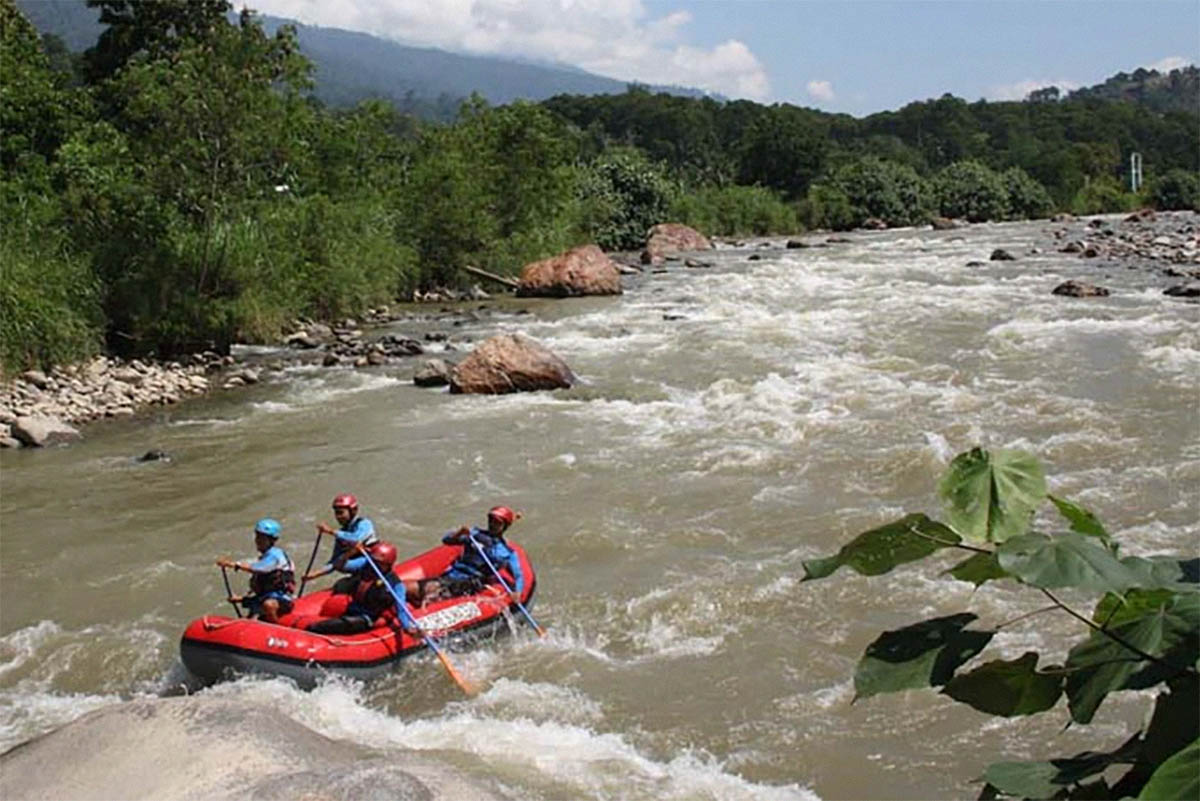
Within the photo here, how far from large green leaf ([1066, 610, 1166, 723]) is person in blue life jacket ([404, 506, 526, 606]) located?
18.6 ft

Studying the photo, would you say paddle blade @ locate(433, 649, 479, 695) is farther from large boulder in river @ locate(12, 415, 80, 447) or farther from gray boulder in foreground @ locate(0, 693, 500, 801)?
large boulder in river @ locate(12, 415, 80, 447)

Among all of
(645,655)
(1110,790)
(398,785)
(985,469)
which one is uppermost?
(985,469)

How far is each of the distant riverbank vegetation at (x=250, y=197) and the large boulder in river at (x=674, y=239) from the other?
1185mm

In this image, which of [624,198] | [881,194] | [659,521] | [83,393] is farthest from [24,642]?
[881,194]

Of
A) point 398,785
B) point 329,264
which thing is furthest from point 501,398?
point 398,785

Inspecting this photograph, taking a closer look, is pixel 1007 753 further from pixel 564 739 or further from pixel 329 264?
pixel 329 264

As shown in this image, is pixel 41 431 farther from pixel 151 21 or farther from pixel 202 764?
pixel 151 21

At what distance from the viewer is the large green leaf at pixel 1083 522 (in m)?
1.41

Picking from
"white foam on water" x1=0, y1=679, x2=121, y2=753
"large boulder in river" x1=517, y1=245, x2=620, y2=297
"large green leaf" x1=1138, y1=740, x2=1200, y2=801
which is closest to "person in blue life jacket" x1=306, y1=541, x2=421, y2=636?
"white foam on water" x1=0, y1=679, x2=121, y2=753

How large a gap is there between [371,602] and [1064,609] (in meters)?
5.64

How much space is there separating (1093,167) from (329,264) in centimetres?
5615

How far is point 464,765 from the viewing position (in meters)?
5.15

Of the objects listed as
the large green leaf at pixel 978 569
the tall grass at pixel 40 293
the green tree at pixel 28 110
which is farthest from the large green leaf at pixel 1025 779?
the green tree at pixel 28 110

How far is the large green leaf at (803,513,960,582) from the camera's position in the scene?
1374mm
